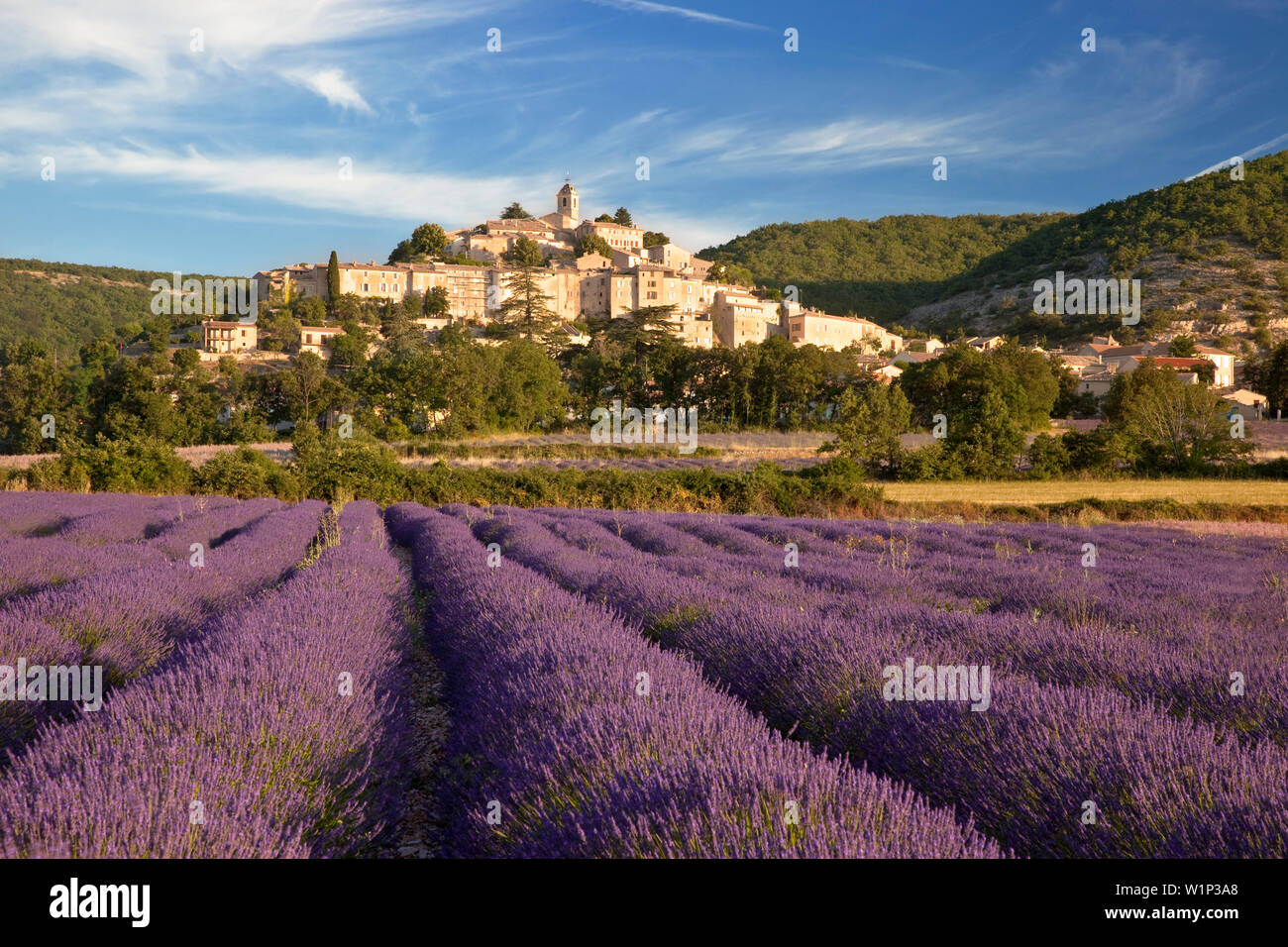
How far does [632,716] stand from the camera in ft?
8.02

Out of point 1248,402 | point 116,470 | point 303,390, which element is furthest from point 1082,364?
point 116,470

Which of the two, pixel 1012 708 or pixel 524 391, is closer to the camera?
pixel 1012 708

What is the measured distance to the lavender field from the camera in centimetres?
178

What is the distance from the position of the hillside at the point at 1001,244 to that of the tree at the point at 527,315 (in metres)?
56.7

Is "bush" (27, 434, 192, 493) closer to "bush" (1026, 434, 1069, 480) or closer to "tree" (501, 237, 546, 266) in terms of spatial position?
"bush" (1026, 434, 1069, 480)

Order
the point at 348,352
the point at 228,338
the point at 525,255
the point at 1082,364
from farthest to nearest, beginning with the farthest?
the point at 525,255 → the point at 228,338 → the point at 1082,364 → the point at 348,352

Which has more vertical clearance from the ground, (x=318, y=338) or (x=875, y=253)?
(x=875, y=253)

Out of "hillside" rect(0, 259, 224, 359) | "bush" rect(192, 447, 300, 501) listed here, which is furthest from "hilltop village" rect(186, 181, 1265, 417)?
"bush" rect(192, 447, 300, 501)

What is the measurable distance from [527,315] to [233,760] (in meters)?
67.9

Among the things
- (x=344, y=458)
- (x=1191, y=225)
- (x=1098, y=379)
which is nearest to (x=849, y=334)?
(x=1098, y=379)

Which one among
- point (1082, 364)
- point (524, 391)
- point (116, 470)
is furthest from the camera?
point (1082, 364)

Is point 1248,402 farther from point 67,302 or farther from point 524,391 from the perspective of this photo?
point 67,302

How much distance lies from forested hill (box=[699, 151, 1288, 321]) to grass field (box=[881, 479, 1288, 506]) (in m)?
72.5

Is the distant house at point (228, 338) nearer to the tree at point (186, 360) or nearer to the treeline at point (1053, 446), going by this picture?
the tree at point (186, 360)
